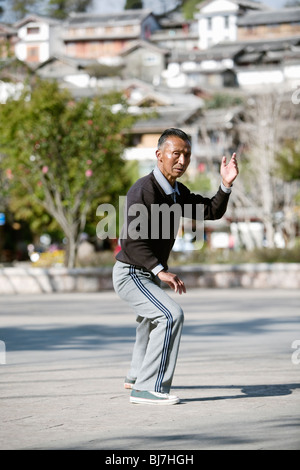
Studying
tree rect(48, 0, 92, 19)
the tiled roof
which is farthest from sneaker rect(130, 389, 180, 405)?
tree rect(48, 0, 92, 19)

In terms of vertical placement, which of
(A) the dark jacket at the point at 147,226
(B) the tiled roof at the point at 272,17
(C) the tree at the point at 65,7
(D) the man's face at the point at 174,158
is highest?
(C) the tree at the point at 65,7

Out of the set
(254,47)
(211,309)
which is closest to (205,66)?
(254,47)

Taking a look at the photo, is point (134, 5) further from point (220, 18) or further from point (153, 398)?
point (153, 398)

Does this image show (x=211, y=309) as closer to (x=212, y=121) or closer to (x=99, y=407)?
(x=99, y=407)

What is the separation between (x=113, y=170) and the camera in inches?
965

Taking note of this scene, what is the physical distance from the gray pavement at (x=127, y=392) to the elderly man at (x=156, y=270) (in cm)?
19

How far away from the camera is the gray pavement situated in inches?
201

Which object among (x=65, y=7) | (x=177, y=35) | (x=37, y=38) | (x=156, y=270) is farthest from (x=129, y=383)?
(x=65, y=7)

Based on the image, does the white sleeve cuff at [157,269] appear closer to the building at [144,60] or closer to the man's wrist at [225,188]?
the man's wrist at [225,188]

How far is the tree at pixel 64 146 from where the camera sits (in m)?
23.4

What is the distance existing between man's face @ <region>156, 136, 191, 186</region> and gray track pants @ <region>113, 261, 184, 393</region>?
662 mm

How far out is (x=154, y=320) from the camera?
6.38m

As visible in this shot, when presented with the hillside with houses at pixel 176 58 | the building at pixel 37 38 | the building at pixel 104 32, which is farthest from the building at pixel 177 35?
the building at pixel 37 38
